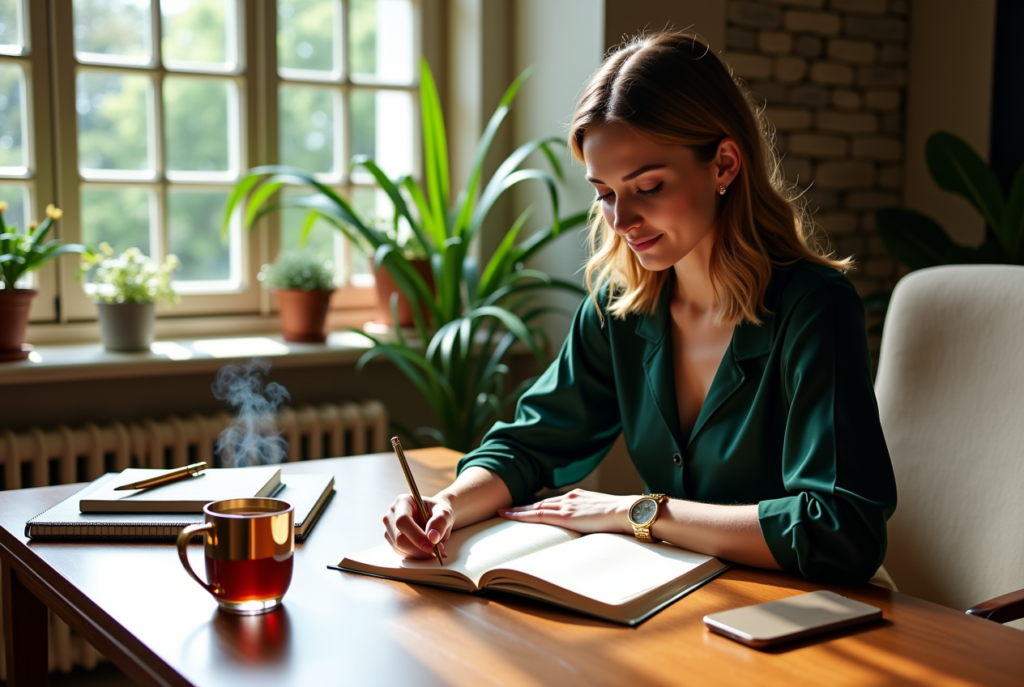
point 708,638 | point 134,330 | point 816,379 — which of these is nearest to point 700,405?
point 816,379

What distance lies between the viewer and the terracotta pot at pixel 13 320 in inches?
93.7

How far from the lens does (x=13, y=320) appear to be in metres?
2.39

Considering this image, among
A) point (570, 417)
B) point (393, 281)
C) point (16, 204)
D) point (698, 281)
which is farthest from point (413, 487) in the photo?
point (16, 204)

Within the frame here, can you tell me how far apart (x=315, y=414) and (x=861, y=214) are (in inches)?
72.7

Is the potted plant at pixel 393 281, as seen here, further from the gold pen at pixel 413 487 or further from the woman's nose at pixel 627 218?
the gold pen at pixel 413 487

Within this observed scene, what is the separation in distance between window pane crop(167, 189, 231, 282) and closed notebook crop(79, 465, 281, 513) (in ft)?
5.08

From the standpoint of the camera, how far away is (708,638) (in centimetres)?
101

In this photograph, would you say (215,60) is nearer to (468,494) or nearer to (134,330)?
(134,330)

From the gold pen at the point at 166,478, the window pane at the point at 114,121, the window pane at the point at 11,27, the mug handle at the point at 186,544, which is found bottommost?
the gold pen at the point at 166,478

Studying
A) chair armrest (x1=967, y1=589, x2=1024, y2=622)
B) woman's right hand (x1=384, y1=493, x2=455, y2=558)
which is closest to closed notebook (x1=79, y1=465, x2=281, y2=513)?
woman's right hand (x1=384, y1=493, x2=455, y2=558)

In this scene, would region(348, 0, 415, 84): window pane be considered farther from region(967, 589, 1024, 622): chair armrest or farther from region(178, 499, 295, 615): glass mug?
region(967, 589, 1024, 622): chair armrest

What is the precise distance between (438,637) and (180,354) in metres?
1.77

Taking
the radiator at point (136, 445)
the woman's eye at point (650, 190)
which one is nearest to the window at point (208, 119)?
the radiator at point (136, 445)

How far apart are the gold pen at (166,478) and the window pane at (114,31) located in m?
1.66
